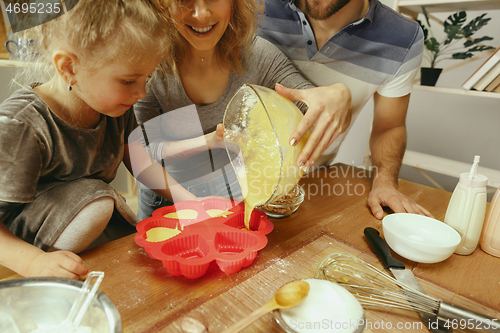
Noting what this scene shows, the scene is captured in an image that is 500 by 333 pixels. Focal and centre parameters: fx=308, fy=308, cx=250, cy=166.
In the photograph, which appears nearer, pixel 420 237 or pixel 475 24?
pixel 420 237

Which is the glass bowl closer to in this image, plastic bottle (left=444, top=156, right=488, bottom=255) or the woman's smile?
plastic bottle (left=444, top=156, right=488, bottom=255)

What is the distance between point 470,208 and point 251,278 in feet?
1.98

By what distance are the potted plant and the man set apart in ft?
1.82

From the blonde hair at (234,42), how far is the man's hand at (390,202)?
2.28 ft

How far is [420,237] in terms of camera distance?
2.75 feet

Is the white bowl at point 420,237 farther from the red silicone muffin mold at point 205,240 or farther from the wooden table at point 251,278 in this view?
the red silicone muffin mold at point 205,240

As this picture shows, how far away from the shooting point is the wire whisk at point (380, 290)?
1.80 feet

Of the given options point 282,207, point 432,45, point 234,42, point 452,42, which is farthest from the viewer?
point 452,42

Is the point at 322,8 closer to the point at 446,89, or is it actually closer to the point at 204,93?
the point at 204,93

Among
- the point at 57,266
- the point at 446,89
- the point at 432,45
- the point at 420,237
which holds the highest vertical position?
the point at 432,45

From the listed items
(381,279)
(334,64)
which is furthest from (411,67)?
(381,279)

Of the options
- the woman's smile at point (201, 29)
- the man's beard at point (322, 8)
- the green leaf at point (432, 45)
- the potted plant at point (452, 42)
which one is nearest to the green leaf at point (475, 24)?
the potted plant at point (452, 42)

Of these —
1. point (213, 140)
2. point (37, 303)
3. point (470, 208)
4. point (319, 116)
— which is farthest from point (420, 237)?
point (37, 303)

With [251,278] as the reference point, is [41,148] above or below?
above
